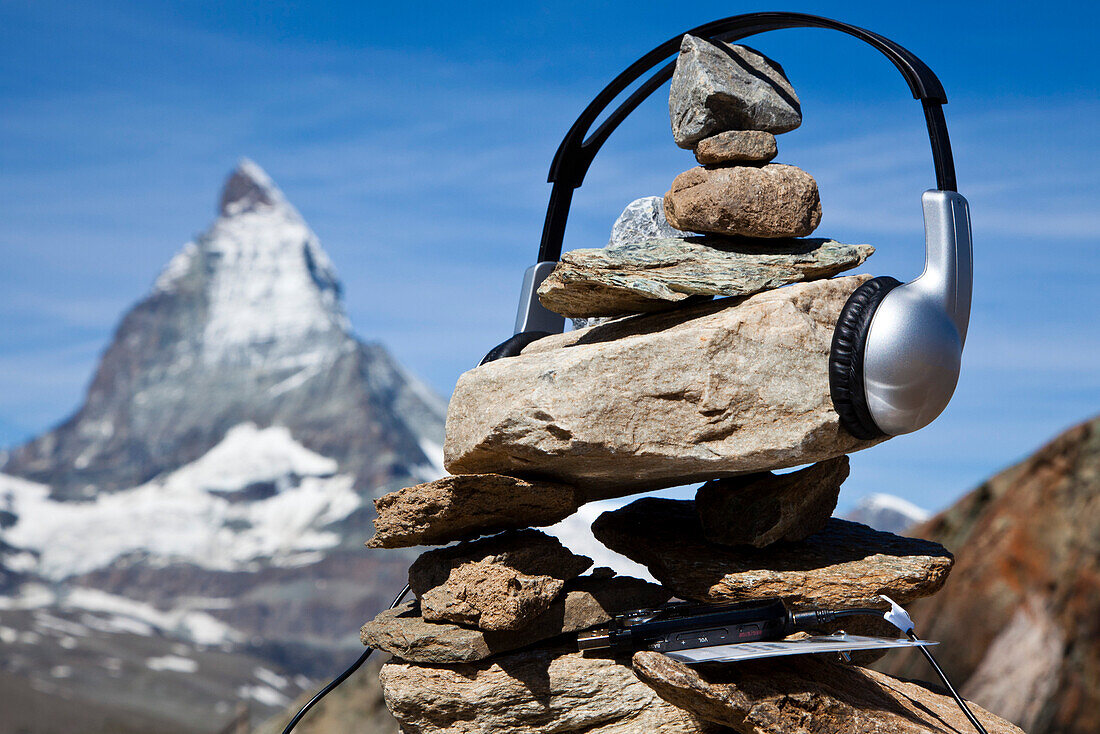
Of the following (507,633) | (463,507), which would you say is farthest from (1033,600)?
(463,507)

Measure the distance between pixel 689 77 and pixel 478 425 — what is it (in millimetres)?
2335

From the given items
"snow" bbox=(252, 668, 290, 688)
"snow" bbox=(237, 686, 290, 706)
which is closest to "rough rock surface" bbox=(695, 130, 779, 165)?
"snow" bbox=(237, 686, 290, 706)

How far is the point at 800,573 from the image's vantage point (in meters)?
4.86

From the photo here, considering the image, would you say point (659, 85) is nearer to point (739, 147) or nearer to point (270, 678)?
point (739, 147)

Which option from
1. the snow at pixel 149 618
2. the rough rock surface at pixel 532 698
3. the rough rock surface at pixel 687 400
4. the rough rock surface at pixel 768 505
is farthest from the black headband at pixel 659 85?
the snow at pixel 149 618

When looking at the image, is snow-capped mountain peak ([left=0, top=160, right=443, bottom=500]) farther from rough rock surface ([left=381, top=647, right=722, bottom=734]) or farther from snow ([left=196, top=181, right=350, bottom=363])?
rough rock surface ([left=381, top=647, right=722, bottom=734])

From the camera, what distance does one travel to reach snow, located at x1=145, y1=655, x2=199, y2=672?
43875mm

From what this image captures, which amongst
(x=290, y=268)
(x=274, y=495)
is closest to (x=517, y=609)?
(x=274, y=495)

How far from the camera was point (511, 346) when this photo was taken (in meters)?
5.77

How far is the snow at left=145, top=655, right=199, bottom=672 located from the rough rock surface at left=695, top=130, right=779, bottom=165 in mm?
45369

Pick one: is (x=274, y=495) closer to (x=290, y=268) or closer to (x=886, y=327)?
(x=290, y=268)

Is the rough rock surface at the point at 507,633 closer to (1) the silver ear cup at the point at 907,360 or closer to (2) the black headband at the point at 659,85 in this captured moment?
(1) the silver ear cup at the point at 907,360

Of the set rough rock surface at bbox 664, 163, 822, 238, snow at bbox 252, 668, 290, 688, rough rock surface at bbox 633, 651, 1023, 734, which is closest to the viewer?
rough rock surface at bbox 633, 651, 1023, 734

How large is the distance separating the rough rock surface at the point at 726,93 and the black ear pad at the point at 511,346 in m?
1.57
